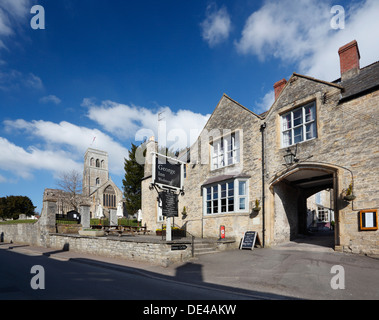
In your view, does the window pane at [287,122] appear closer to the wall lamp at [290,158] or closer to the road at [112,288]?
the wall lamp at [290,158]

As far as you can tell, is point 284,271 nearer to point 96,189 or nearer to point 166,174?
point 166,174

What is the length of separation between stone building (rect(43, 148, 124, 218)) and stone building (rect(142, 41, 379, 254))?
134 ft

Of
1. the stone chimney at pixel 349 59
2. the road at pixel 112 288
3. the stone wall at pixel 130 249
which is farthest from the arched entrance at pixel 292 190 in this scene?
the road at pixel 112 288

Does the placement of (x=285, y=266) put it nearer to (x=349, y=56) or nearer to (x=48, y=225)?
(x=349, y=56)

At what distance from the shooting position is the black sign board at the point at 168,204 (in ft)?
39.7

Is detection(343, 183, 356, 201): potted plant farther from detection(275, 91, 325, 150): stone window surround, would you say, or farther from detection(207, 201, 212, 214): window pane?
detection(207, 201, 212, 214): window pane

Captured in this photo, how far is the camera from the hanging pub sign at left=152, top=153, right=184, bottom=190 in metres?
12.3

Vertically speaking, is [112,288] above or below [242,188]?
below

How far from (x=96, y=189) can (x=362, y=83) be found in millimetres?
61399

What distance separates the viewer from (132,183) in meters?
44.8

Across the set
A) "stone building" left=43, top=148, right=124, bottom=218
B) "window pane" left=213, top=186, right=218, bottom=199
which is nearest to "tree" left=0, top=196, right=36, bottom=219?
"stone building" left=43, top=148, right=124, bottom=218

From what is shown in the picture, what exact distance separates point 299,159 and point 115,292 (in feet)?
34.8

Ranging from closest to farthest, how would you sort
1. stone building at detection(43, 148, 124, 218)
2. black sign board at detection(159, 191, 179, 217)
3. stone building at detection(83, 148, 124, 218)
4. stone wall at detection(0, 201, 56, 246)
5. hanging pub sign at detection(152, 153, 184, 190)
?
1. black sign board at detection(159, 191, 179, 217)
2. hanging pub sign at detection(152, 153, 184, 190)
3. stone wall at detection(0, 201, 56, 246)
4. stone building at detection(43, 148, 124, 218)
5. stone building at detection(83, 148, 124, 218)

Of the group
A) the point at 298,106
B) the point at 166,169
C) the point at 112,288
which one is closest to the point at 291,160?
the point at 298,106
